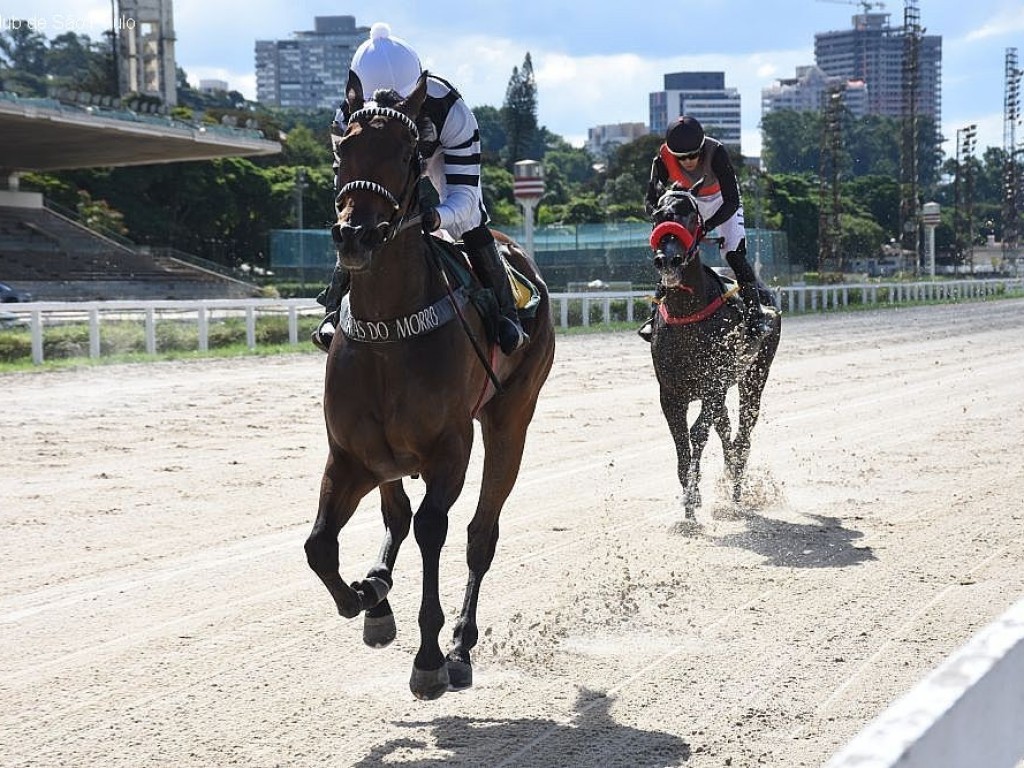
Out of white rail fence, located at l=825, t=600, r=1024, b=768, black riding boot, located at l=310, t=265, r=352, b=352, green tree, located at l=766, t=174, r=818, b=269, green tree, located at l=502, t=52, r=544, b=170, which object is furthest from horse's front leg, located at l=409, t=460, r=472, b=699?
green tree, located at l=502, t=52, r=544, b=170

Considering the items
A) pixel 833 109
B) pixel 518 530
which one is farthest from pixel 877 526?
pixel 833 109

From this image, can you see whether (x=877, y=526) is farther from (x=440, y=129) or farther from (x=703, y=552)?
(x=440, y=129)

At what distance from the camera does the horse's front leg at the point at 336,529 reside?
465cm

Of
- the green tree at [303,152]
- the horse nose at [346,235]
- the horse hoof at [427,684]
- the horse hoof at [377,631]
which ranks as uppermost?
the green tree at [303,152]

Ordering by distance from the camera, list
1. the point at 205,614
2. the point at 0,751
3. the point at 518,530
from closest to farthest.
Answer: the point at 0,751
the point at 205,614
the point at 518,530

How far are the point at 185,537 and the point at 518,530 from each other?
1887mm

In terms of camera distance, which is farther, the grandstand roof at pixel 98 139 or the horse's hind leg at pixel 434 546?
the grandstand roof at pixel 98 139

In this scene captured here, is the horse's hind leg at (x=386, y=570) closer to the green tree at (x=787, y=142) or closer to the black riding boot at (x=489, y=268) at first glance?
the black riding boot at (x=489, y=268)

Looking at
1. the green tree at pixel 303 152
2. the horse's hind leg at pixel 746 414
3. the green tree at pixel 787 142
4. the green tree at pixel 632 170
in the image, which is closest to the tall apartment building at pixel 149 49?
the green tree at pixel 303 152

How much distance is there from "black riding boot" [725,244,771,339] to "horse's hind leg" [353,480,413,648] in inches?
153

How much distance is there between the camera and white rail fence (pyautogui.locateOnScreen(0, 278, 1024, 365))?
21138 mm

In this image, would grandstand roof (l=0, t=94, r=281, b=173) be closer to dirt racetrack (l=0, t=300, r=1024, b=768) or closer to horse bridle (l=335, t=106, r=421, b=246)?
dirt racetrack (l=0, t=300, r=1024, b=768)

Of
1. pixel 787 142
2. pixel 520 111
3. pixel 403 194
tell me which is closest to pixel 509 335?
pixel 403 194

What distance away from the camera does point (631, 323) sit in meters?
30.3
